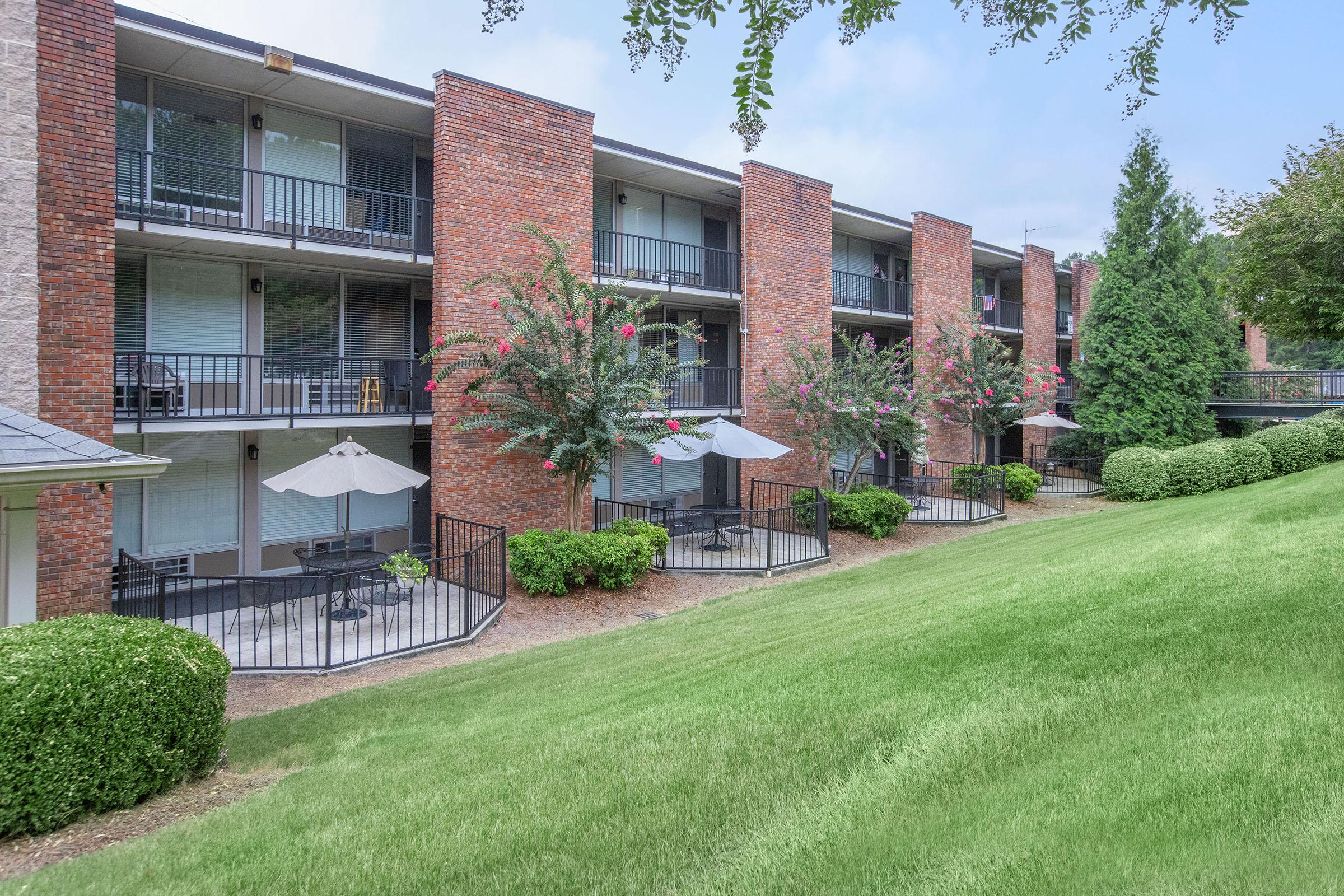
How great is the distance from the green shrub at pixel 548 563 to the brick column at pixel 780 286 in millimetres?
7222

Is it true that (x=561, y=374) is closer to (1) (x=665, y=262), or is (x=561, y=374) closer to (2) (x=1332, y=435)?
(1) (x=665, y=262)

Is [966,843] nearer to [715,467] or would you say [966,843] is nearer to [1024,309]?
[715,467]

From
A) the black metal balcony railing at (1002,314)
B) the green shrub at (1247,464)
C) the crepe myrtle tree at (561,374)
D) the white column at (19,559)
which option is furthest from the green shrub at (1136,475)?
the white column at (19,559)

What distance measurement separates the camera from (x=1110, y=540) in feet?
42.1

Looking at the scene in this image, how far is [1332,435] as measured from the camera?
971 inches

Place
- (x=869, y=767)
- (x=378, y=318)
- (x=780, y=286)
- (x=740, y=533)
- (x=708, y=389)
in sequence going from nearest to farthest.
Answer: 1. (x=869, y=767)
2. (x=378, y=318)
3. (x=740, y=533)
4. (x=708, y=389)
5. (x=780, y=286)

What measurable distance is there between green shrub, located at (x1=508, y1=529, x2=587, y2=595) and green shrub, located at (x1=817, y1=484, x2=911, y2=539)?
6.82m

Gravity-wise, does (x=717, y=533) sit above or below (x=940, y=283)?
below

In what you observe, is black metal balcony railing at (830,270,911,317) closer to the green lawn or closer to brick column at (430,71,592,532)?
brick column at (430,71,592,532)

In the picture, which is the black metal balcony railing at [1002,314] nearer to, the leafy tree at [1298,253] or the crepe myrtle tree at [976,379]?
the crepe myrtle tree at [976,379]

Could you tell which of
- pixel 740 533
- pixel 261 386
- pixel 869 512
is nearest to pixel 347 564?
pixel 261 386

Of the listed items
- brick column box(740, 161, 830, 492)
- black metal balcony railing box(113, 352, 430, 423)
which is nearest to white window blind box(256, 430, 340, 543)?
black metal balcony railing box(113, 352, 430, 423)

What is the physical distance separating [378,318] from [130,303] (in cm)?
378

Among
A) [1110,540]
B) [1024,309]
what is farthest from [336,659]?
[1024,309]
